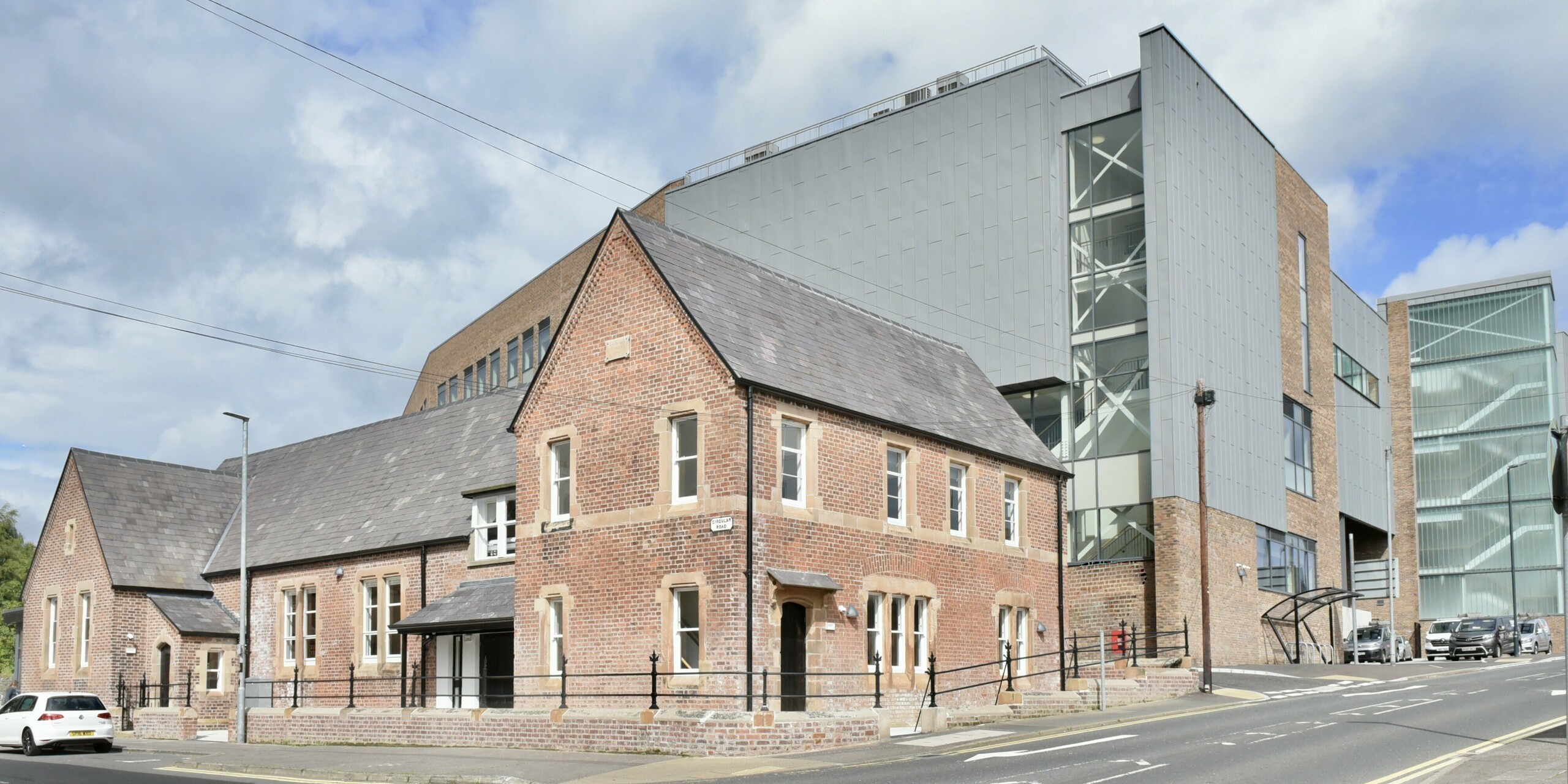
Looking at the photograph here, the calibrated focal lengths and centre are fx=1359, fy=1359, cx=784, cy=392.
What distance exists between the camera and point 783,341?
90.6 feet

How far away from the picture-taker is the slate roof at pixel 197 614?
39.2m

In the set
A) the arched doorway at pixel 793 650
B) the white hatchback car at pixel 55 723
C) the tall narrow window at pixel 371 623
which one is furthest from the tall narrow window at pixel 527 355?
the arched doorway at pixel 793 650

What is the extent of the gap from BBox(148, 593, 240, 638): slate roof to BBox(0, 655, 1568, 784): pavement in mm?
8540

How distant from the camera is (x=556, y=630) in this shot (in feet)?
90.3

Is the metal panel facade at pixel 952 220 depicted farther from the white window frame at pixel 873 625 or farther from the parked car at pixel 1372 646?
the white window frame at pixel 873 625

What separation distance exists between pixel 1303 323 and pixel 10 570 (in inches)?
2713

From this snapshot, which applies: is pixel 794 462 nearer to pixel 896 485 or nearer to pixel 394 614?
pixel 896 485

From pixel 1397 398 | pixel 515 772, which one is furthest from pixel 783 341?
pixel 1397 398

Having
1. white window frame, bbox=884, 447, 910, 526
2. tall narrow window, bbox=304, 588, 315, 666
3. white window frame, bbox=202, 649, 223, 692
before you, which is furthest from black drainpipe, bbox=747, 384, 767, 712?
white window frame, bbox=202, 649, 223, 692

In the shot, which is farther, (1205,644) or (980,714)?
(1205,644)

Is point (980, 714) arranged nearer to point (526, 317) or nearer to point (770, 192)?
point (770, 192)

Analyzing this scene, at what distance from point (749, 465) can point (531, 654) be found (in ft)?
23.1

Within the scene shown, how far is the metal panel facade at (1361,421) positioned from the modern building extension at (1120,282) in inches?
239

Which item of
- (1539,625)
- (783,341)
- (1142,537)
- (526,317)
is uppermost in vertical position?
(526,317)
